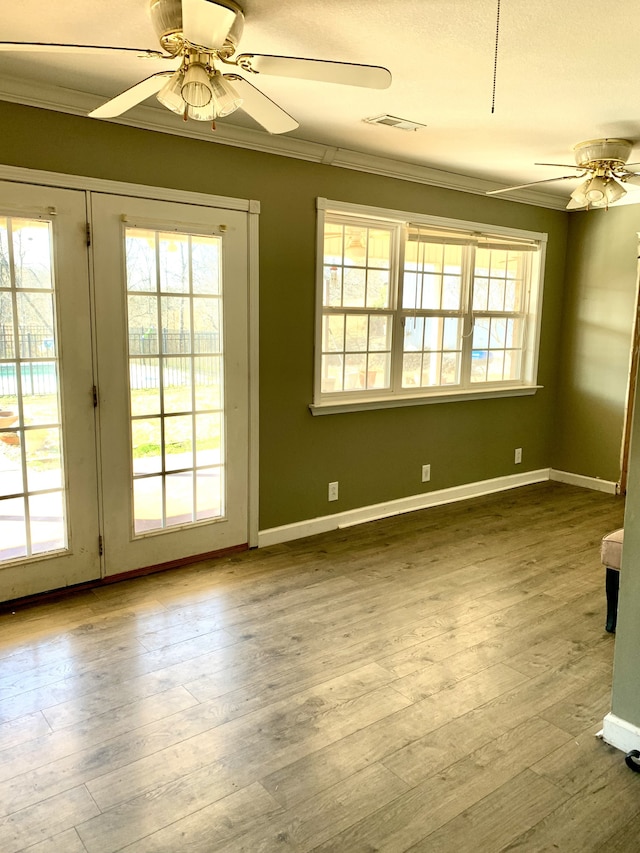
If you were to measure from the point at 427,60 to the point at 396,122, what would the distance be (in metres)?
0.83

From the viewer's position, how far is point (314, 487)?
425 centimetres

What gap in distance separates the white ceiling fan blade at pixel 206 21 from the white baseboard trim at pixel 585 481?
4.90 meters

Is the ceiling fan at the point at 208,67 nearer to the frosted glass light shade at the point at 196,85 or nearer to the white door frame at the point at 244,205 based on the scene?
the frosted glass light shade at the point at 196,85

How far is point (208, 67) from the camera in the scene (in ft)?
6.51

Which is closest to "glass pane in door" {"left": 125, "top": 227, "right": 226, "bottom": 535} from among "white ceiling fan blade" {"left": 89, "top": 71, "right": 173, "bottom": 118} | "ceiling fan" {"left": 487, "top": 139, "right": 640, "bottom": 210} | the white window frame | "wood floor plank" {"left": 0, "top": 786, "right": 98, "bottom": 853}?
the white window frame

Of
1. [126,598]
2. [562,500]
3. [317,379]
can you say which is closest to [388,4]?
[317,379]

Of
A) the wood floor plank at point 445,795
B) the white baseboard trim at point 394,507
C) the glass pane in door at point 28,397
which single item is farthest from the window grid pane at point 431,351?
the wood floor plank at point 445,795

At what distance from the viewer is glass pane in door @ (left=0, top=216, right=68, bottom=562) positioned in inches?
116

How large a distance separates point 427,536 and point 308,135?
2690 mm

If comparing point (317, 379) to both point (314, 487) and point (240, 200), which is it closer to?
point (314, 487)

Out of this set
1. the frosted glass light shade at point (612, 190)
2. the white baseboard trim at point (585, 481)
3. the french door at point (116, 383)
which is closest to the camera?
the french door at point (116, 383)

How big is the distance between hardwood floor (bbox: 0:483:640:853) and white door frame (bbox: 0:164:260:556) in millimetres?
573

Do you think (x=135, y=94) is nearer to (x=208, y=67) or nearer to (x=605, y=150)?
(x=208, y=67)

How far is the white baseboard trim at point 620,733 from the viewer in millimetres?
2133
